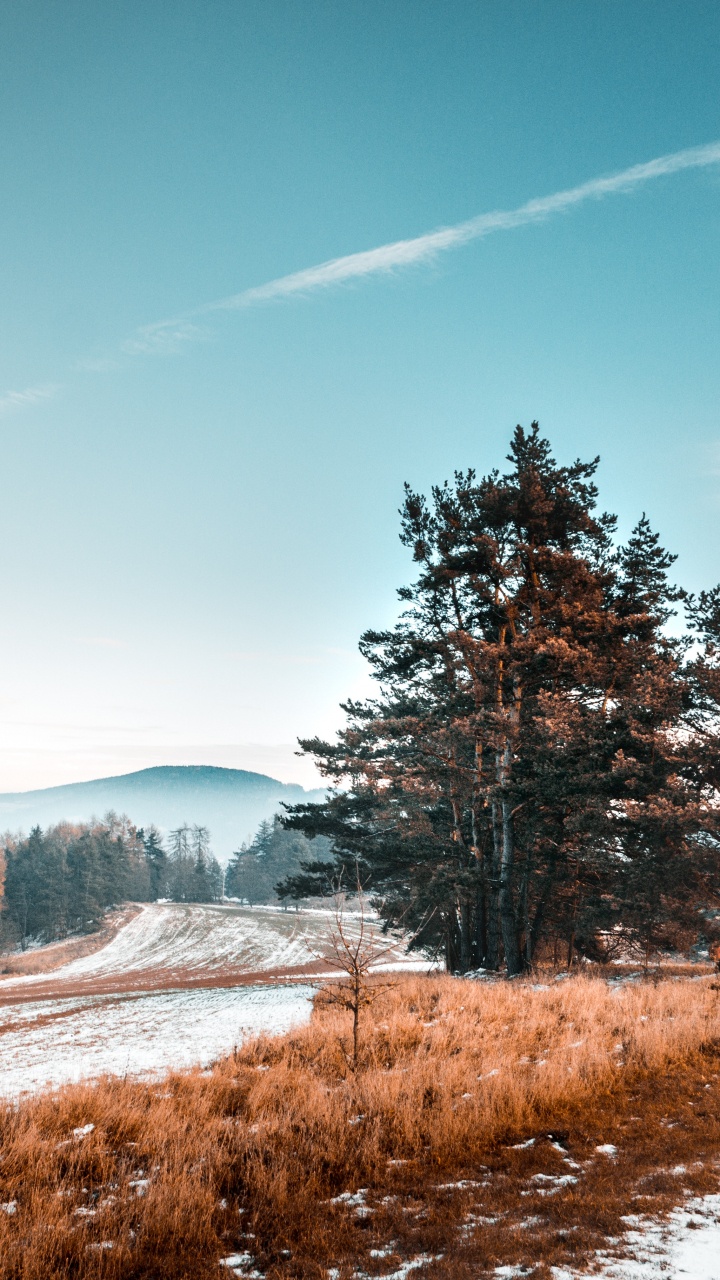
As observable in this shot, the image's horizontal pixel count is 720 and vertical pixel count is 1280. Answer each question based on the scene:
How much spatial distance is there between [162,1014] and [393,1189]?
18095 millimetres

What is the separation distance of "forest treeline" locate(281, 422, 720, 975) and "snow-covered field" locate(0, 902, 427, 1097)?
5.42 m

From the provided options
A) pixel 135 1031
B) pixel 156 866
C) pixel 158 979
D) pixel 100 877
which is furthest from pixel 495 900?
pixel 156 866

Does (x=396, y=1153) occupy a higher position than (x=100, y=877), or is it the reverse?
(x=396, y=1153)

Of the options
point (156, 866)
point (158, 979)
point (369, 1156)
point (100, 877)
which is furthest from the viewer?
point (156, 866)

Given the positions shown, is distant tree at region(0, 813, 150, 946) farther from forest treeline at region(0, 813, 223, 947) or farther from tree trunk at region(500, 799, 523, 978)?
tree trunk at region(500, 799, 523, 978)

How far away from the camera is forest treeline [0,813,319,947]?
7875 cm

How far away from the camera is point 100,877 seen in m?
80.5

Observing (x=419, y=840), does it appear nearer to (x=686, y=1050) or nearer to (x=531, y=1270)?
(x=686, y=1050)

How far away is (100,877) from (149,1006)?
6488 centimetres

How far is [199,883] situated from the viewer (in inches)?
4193

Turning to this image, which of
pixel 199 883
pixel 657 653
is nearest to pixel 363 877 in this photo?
pixel 657 653

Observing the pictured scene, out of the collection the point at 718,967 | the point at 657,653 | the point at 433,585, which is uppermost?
the point at 433,585

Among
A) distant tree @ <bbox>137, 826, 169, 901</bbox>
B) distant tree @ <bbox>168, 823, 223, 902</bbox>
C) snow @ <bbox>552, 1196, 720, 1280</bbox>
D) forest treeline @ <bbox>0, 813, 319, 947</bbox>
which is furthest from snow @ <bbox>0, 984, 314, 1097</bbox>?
distant tree @ <bbox>137, 826, 169, 901</bbox>

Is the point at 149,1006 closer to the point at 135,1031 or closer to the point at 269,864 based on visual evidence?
the point at 135,1031
